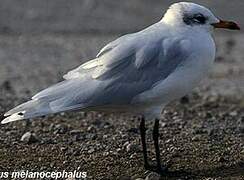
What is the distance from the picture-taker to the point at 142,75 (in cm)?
808

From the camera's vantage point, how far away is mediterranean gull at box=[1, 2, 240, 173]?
26.2 feet

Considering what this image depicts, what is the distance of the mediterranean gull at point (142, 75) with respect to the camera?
26.2 ft

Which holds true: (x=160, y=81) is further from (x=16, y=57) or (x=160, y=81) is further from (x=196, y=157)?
(x=16, y=57)

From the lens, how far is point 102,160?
8.41 meters

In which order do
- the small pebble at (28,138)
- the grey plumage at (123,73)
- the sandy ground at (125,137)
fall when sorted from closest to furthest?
the grey plumage at (123,73)
the sandy ground at (125,137)
the small pebble at (28,138)

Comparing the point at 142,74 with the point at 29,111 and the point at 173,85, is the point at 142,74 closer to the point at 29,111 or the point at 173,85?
the point at 173,85

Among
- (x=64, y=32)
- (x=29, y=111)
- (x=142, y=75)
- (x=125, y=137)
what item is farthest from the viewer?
(x=64, y=32)

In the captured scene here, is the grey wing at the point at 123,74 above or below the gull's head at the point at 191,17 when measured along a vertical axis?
below

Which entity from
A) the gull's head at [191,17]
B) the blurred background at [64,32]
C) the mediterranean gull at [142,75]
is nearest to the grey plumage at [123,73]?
the mediterranean gull at [142,75]

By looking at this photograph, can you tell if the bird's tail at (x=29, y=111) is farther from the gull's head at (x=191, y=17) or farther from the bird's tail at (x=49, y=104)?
the gull's head at (x=191, y=17)

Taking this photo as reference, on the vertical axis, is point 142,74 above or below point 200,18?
below

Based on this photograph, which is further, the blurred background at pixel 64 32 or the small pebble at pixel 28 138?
the blurred background at pixel 64 32

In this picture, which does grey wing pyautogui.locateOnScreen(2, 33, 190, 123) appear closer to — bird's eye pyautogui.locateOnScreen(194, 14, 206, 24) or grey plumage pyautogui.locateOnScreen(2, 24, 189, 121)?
grey plumage pyautogui.locateOnScreen(2, 24, 189, 121)

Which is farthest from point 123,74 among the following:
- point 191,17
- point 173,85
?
point 191,17
